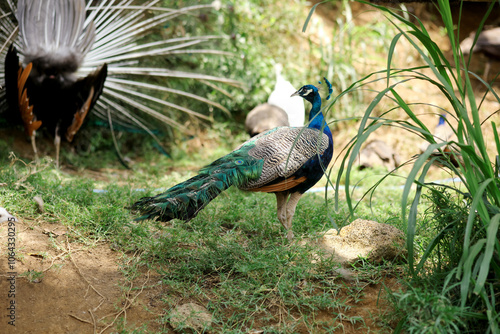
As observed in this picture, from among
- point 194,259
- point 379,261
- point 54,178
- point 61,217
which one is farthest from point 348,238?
point 54,178

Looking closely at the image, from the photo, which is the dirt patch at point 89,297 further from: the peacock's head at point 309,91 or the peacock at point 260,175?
the peacock's head at point 309,91

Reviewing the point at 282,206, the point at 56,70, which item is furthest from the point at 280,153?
the point at 56,70

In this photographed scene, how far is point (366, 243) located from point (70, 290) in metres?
1.74

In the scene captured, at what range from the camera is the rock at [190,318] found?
2.24 meters

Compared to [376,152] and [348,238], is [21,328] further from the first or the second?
[376,152]

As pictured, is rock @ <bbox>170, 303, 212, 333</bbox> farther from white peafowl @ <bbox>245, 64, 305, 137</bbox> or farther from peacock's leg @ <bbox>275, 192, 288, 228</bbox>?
white peafowl @ <bbox>245, 64, 305, 137</bbox>

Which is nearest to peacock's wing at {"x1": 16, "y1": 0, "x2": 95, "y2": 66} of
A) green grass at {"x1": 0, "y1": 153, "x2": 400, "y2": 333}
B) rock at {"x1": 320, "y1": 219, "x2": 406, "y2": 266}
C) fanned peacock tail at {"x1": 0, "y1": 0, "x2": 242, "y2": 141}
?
fanned peacock tail at {"x1": 0, "y1": 0, "x2": 242, "y2": 141}

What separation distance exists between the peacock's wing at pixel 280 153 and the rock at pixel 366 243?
48 centimetres

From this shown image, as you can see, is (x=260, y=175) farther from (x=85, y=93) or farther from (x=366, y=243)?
(x=85, y=93)

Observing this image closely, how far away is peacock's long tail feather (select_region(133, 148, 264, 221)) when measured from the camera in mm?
2439

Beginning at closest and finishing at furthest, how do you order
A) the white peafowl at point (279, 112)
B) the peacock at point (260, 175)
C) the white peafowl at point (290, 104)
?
1. the peacock at point (260, 175)
2. the white peafowl at point (279, 112)
3. the white peafowl at point (290, 104)

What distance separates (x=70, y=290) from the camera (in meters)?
Result: 2.49

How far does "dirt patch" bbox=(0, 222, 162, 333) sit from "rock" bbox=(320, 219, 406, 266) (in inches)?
44.1

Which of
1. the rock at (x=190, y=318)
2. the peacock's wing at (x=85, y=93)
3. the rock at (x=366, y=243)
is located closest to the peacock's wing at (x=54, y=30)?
the peacock's wing at (x=85, y=93)
